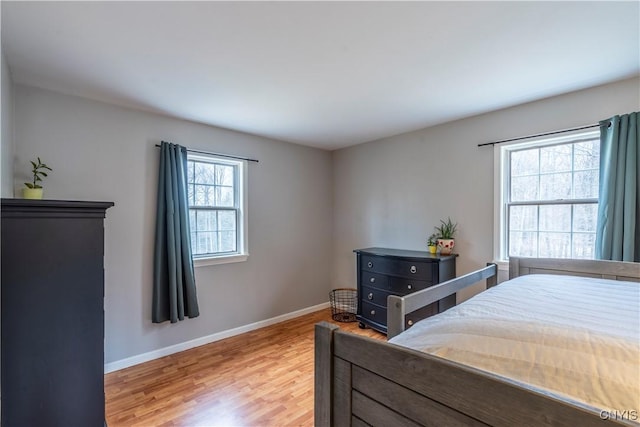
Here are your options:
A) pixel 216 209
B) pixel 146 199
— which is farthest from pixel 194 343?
pixel 146 199

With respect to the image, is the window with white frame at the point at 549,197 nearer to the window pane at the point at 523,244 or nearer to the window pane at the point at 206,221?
the window pane at the point at 523,244

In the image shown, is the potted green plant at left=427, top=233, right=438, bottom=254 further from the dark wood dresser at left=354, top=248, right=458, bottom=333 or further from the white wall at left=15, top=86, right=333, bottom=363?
the white wall at left=15, top=86, right=333, bottom=363

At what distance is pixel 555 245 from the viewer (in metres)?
2.60

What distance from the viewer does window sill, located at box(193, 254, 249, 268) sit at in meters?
3.09

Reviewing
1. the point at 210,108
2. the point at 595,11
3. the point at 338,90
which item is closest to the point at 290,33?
the point at 338,90

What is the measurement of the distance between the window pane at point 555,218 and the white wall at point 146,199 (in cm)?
266

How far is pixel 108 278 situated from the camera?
2.57m

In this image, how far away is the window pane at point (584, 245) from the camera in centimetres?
241

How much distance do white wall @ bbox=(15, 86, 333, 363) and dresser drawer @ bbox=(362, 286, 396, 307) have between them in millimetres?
980

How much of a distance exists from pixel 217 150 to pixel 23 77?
5.05 feet

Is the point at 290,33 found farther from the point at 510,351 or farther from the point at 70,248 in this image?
the point at 510,351

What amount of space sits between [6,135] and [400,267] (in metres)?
3.26

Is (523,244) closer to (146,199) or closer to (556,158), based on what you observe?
(556,158)

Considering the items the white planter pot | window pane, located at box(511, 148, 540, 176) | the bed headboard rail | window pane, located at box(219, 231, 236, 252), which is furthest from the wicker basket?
window pane, located at box(511, 148, 540, 176)
